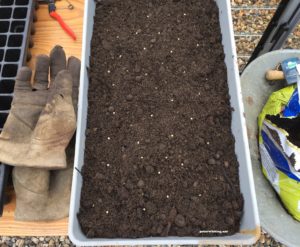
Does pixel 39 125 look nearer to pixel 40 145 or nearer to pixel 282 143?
pixel 40 145

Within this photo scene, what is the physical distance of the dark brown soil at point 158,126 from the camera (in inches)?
32.9

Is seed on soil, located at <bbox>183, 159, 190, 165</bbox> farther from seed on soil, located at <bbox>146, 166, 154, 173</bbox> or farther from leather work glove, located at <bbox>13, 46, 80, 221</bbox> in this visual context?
leather work glove, located at <bbox>13, 46, 80, 221</bbox>

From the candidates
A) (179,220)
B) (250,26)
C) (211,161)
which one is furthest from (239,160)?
(250,26)

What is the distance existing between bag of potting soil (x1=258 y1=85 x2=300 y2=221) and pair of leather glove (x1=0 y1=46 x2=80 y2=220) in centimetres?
56

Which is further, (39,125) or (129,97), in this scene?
(129,97)

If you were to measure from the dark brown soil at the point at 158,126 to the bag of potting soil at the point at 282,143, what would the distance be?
0.13 metres

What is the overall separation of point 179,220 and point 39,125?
0.44m

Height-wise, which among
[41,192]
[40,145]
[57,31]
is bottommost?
[41,192]

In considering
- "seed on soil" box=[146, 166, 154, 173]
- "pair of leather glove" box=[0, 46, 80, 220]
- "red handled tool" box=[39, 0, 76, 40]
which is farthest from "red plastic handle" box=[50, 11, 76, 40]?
"seed on soil" box=[146, 166, 154, 173]

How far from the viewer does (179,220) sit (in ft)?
2.68

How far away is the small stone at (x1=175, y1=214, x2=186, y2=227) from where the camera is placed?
32.0 inches

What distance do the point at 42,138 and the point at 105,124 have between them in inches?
7.3

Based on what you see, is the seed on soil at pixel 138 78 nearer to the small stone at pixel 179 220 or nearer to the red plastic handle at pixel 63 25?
the red plastic handle at pixel 63 25

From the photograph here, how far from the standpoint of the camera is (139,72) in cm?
100
